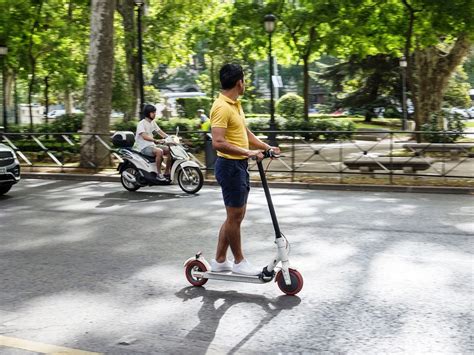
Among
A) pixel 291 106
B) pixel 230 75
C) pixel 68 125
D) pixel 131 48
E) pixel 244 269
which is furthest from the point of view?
pixel 291 106

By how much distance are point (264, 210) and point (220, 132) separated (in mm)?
5031

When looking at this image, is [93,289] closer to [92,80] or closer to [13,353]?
[13,353]

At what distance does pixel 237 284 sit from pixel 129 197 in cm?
657

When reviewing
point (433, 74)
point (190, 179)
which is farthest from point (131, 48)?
point (190, 179)

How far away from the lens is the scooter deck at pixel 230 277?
16.8 feet

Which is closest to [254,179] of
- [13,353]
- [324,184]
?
[324,184]

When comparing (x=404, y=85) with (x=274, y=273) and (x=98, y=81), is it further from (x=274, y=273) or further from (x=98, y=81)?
(x=274, y=273)

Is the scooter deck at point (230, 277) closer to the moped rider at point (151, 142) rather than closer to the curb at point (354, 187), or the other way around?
the moped rider at point (151, 142)

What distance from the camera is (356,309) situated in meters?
4.72

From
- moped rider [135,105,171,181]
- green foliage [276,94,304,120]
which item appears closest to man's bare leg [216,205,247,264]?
moped rider [135,105,171,181]

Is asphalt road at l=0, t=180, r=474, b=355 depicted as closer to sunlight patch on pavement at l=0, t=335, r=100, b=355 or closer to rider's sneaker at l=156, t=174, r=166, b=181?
sunlight patch on pavement at l=0, t=335, r=100, b=355

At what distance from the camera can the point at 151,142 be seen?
12.3 m

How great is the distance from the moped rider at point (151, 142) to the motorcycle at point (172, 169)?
0.27 feet

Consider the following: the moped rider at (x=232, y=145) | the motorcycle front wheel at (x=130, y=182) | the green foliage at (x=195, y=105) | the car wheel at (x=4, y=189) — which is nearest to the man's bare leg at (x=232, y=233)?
the moped rider at (x=232, y=145)
